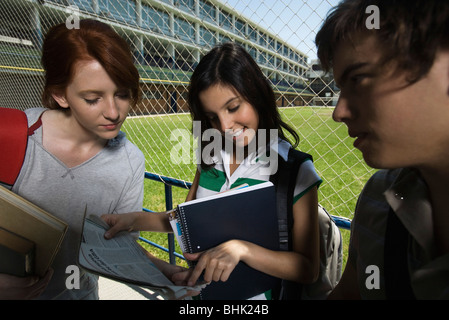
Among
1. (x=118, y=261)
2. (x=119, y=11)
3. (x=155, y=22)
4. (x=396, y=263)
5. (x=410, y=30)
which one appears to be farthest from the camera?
(x=119, y=11)

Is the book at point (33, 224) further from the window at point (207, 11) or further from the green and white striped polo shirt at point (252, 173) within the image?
the window at point (207, 11)

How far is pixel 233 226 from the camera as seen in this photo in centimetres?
112

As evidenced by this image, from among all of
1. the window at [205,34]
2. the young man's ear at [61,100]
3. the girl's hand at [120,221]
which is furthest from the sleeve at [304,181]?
the window at [205,34]

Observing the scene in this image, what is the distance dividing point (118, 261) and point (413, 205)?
94 cm

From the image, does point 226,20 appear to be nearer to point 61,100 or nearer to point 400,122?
point 61,100

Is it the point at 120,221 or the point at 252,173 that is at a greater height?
the point at 252,173

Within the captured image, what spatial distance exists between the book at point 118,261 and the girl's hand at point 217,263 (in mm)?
139

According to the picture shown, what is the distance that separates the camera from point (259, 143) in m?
1.38

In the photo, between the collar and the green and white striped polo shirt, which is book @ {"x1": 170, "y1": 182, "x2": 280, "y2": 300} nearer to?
the green and white striped polo shirt

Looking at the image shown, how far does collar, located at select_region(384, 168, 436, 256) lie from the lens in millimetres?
740

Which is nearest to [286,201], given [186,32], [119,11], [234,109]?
[234,109]

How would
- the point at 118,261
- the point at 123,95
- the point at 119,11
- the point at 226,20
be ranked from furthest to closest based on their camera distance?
1. the point at 119,11
2. the point at 226,20
3. the point at 123,95
4. the point at 118,261
